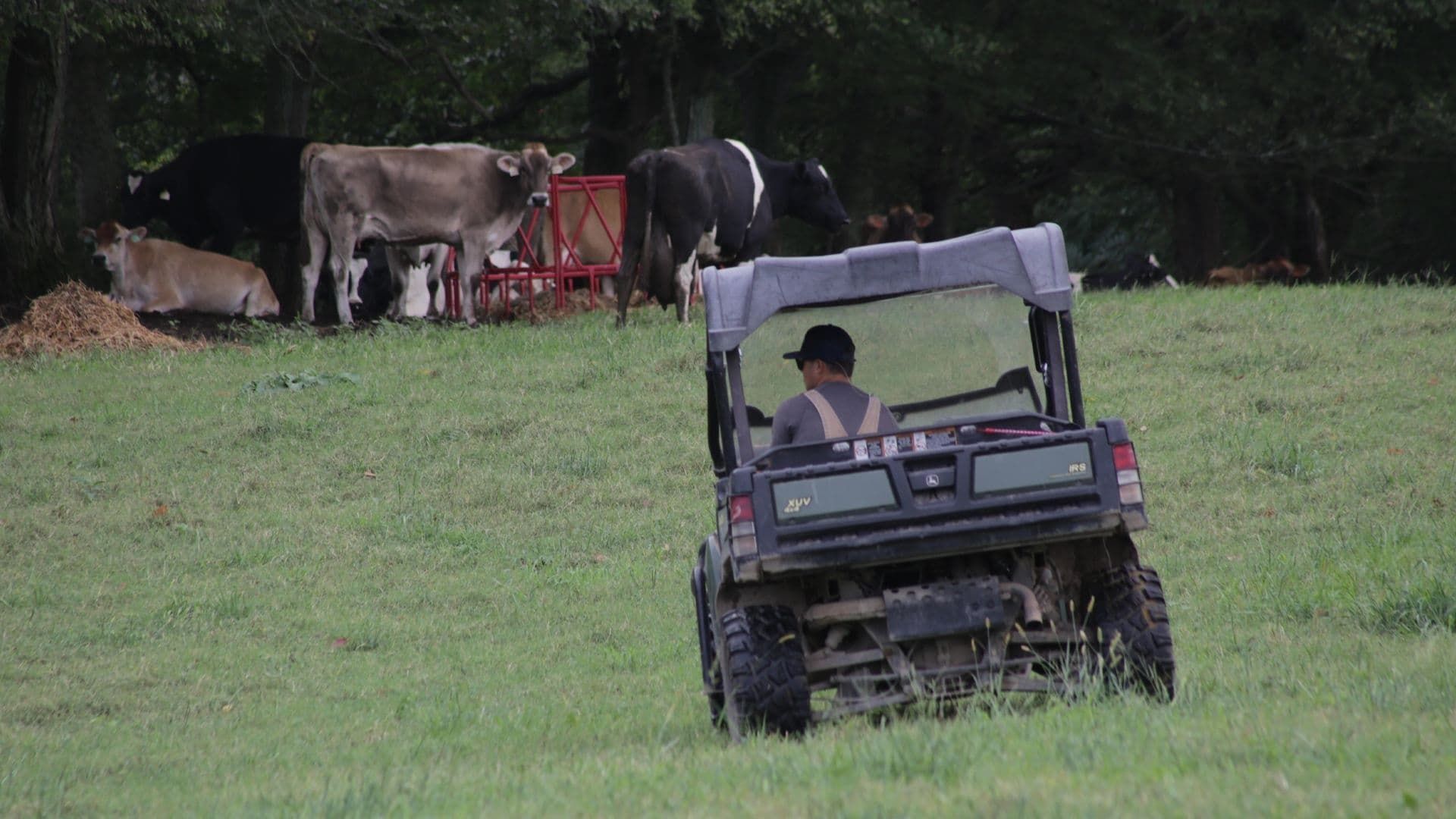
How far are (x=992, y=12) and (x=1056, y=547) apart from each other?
2501cm

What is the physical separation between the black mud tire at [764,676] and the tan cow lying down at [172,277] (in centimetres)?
1711

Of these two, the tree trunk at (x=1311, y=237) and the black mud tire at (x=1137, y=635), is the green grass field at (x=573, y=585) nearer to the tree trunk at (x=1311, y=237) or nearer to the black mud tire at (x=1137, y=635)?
the black mud tire at (x=1137, y=635)

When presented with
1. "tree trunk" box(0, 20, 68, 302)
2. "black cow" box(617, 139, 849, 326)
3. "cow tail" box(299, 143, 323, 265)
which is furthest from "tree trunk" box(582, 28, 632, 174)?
"tree trunk" box(0, 20, 68, 302)

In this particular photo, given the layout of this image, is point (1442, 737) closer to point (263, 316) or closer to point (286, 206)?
point (263, 316)

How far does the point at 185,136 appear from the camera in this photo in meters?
35.2

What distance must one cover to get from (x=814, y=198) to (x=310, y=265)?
661 cm

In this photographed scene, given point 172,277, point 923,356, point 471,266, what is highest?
point 172,277

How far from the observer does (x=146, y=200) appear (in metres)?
25.8

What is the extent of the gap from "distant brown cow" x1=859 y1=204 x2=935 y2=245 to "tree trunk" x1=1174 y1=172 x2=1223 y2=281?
20.9ft

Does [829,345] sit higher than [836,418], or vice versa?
[829,345]

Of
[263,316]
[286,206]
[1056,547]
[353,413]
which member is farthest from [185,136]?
[1056,547]

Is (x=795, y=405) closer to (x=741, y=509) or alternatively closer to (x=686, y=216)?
(x=741, y=509)

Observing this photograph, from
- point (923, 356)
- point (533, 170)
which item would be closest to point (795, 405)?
point (923, 356)

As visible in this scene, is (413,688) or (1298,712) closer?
(1298,712)
